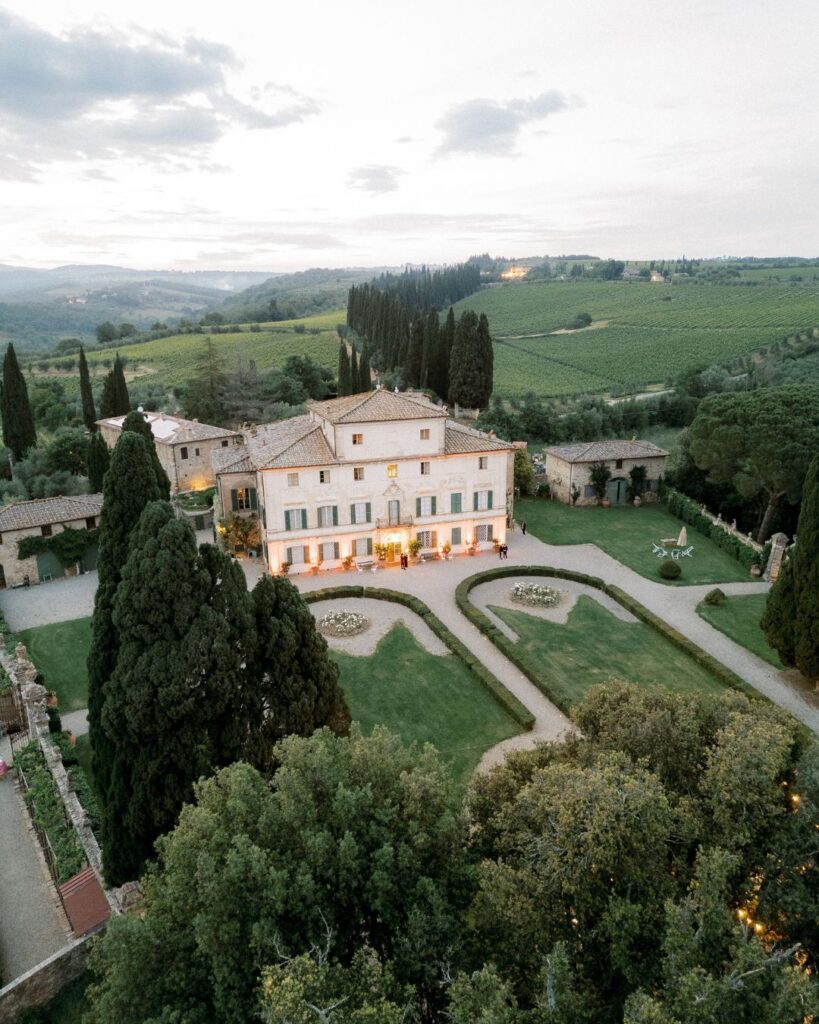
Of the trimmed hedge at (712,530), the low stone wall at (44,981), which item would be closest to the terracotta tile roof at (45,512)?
the low stone wall at (44,981)

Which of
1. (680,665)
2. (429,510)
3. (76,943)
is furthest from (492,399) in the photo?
(76,943)

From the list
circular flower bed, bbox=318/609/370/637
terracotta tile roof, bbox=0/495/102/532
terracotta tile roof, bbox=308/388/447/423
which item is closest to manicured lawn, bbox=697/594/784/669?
circular flower bed, bbox=318/609/370/637

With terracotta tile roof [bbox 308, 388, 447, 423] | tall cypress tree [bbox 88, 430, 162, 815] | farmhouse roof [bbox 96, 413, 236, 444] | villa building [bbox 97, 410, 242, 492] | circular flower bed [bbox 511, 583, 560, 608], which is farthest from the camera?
farmhouse roof [bbox 96, 413, 236, 444]

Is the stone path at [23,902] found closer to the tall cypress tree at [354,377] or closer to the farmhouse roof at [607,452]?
the farmhouse roof at [607,452]

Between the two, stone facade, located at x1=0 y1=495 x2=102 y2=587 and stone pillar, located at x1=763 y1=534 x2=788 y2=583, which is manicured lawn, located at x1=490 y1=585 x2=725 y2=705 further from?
stone facade, located at x1=0 y1=495 x2=102 y2=587

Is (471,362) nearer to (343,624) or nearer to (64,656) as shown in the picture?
(343,624)

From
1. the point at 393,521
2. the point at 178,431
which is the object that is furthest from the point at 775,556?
the point at 178,431

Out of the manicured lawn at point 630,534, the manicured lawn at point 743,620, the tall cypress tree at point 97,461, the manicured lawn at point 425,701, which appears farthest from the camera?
the tall cypress tree at point 97,461
